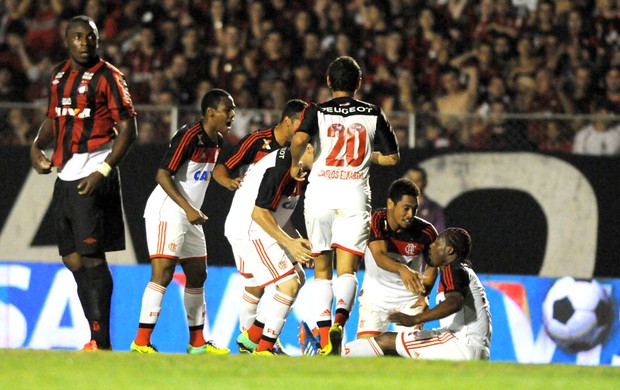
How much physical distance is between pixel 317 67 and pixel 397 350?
6217 millimetres

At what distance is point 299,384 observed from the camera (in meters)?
6.41

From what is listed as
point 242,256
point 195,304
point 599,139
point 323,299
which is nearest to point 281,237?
point 323,299

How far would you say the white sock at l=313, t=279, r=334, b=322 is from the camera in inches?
354

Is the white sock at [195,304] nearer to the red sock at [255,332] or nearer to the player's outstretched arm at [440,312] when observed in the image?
the red sock at [255,332]

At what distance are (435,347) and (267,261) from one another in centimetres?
154

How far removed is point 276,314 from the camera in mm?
9031

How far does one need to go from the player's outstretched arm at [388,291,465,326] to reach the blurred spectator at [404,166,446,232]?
4287mm

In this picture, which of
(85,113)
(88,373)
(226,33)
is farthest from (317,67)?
(88,373)

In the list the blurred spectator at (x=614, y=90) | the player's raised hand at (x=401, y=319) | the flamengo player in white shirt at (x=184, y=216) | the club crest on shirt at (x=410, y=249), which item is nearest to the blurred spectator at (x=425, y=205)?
the blurred spectator at (x=614, y=90)

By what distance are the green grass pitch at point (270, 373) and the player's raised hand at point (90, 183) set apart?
3.66ft

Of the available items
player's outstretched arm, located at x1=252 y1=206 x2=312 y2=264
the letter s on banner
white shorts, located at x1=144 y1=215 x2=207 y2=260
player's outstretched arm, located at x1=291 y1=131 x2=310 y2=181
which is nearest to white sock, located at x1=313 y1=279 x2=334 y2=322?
player's outstretched arm, located at x1=252 y1=206 x2=312 y2=264

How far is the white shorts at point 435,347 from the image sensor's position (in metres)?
9.68

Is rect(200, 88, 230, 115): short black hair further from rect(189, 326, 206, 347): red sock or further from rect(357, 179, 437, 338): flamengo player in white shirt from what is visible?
rect(189, 326, 206, 347): red sock

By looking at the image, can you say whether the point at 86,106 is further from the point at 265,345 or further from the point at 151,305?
the point at 265,345
